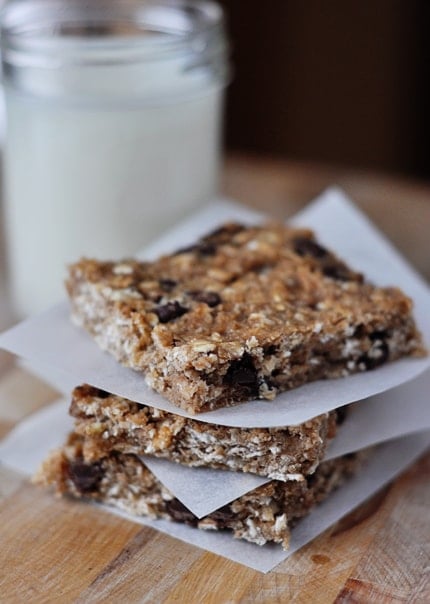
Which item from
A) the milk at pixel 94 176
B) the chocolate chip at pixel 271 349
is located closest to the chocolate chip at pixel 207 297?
the chocolate chip at pixel 271 349

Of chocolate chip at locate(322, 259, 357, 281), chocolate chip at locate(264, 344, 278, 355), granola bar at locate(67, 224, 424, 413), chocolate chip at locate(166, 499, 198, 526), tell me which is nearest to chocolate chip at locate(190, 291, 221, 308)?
granola bar at locate(67, 224, 424, 413)

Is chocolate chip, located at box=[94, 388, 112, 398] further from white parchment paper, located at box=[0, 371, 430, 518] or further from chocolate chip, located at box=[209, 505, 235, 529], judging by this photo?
chocolate chip, located at box=[209, 505, 235, 529]

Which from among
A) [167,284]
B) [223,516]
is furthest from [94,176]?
[223,516]

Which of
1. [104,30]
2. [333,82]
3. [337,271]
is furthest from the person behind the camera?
[333,82]

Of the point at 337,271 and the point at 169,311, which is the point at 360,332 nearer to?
the point at 337,271

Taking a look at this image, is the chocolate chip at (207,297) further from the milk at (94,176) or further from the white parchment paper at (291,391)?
the milk at (94,176)

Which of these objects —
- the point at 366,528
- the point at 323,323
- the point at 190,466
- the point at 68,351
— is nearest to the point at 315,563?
the point at 366,528

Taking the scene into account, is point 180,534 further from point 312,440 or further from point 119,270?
point 119,270
